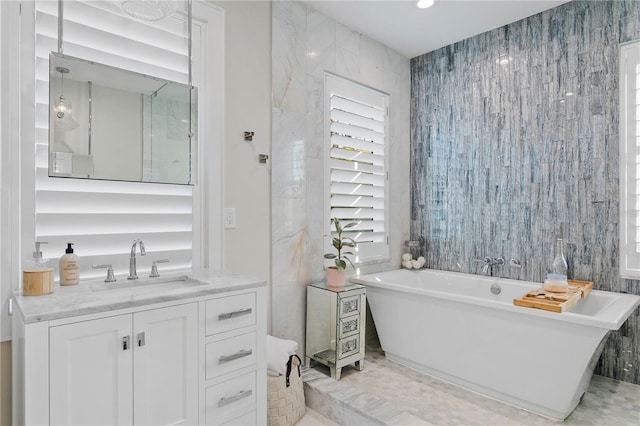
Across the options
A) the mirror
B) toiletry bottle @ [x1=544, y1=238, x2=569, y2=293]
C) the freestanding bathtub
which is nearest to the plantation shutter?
the mirror

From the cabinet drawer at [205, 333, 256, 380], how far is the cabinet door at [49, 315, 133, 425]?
33 cm

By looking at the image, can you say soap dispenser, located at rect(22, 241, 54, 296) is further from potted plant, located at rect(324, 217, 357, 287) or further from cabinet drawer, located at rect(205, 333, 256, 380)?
potted plant, located at rect(324, 217, 357, 287)

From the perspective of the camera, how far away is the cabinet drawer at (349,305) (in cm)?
269

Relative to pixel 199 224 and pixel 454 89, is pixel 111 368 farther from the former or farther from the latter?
pixel 454 89

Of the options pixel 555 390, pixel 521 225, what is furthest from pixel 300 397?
pixel 521 225

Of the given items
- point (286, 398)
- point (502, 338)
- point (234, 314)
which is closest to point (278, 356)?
point (286, 398)

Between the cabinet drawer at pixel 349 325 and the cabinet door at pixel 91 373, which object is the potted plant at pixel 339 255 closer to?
the cabinet drawer at pixel 349 325

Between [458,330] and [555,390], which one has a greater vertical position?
[458,330]

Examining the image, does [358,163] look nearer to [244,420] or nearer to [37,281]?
[244,420]

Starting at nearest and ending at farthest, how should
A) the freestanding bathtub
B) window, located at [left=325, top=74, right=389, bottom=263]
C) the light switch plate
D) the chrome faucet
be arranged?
the chrome faucet
the freestanding bathtub
the light switch plate
window, located at [left=325, top=74, right=389, bottom=263]

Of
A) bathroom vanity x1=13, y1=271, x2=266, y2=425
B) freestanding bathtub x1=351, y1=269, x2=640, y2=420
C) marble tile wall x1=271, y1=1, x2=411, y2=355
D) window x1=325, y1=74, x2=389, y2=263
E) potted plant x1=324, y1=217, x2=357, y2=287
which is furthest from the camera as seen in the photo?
window x1=325, y1=74, x2=389, y2=263

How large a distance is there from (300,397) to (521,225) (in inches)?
88.4

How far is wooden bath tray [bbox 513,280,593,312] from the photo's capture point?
2.12m

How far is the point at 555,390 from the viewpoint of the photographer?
215 cm
